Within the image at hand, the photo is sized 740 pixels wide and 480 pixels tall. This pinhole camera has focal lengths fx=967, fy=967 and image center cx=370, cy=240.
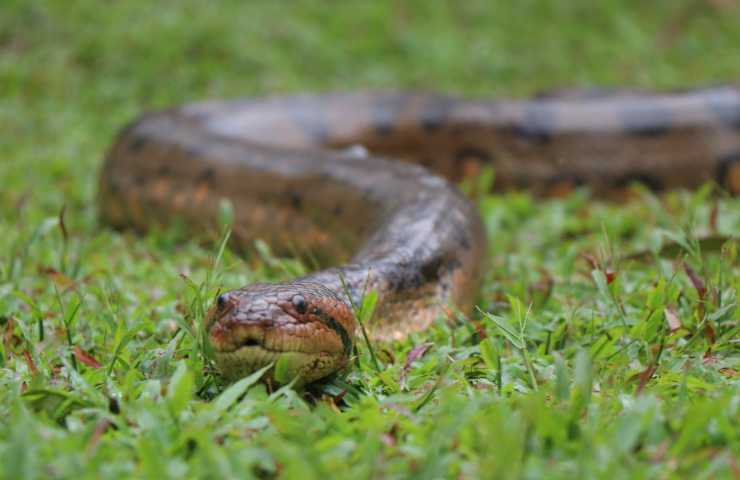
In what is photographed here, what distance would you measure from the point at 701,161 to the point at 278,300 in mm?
4744

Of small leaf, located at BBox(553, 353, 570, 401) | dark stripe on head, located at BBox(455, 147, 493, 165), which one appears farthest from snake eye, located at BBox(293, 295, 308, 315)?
dark stripe on head, located at BBox(455, 147, 493, 165)

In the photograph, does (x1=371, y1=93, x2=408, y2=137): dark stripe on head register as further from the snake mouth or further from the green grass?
the snake mouth

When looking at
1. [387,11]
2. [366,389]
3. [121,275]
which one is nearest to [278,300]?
[366,389]

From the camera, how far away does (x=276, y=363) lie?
287cm

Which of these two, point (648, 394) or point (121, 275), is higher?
point (648, 394)

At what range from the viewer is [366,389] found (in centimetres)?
299

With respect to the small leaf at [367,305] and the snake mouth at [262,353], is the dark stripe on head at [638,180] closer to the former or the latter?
the small leaf at [367,305]

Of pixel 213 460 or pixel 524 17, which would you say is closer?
pixel 213 460

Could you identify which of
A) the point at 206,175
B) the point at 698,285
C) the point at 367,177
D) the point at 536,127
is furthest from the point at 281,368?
the point at 536,127

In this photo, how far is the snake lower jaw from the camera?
285cm

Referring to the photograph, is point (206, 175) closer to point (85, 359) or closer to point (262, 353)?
point (85, 359)

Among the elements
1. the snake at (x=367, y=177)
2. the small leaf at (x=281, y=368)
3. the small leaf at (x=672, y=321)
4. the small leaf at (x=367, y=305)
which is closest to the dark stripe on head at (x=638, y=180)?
the snake at (x=367, y=177)

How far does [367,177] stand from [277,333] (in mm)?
2471

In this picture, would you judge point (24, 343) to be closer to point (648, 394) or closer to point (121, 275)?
point (121, 275)
